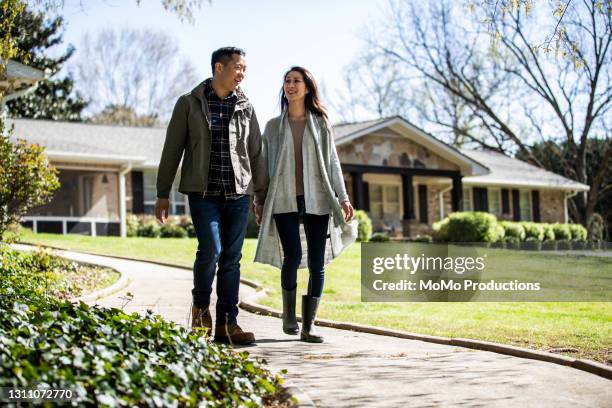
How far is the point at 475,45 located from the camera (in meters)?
30.5

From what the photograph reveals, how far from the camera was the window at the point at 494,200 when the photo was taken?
32312mm

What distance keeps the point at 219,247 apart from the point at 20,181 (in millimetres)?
6157

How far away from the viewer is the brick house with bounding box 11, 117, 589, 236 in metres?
22.6

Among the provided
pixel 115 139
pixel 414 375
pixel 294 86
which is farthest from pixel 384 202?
pixel 414 375

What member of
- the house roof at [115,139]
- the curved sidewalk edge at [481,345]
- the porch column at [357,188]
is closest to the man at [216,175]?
the curved sidewalk edge at [481,345]

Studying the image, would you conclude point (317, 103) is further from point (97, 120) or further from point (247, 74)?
point (97, 120)

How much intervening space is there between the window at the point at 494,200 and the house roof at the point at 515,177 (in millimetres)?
849

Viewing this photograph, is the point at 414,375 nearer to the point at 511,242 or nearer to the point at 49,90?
the point at 511,242

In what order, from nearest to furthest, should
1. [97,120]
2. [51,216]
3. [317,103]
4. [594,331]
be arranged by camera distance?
[317,103] < [594,331] < [51,216] < [97,120]

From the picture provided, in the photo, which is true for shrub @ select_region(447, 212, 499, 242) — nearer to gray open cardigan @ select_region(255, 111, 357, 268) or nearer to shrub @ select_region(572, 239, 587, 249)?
shrub @ select_region(572, 239, 587, 249)

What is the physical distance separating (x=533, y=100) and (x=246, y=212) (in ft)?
94.7

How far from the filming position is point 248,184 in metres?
5.26

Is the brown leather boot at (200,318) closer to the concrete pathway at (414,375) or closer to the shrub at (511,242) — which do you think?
the concrete pathway at (414,375)

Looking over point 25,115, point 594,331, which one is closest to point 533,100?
point 25,115
